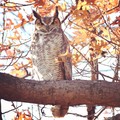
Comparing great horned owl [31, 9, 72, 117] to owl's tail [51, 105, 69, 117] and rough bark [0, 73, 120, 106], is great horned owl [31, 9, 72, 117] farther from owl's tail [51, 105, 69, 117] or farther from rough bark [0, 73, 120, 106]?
rough bark [0, 73, 120, 106]

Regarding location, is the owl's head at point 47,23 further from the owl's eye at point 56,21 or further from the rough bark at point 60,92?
the rough bark at point 60,92

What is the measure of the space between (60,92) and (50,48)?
1.64m

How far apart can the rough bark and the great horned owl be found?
5.12 feet

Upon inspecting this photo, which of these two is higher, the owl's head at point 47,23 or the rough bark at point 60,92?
the owl's head at point 47,23

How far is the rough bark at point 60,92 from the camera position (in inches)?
77.9

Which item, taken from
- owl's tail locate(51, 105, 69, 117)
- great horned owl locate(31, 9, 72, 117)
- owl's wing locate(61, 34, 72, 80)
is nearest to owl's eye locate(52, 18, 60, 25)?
great horned owl locate(31, 9, 72, 117)

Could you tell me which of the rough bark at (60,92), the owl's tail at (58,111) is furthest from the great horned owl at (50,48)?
the rough bark at (60,92)

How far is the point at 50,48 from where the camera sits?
11.8 ft

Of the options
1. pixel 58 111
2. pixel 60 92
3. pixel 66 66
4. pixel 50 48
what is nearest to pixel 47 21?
pixel 50 48

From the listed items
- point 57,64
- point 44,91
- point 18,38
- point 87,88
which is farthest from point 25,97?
point 57,64

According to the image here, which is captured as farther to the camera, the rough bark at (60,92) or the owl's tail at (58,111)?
the owl's tail at (58,111)

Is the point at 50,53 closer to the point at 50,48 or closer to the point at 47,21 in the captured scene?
the point at 50,48

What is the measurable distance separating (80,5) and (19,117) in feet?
3.48

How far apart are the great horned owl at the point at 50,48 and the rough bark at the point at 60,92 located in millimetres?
1560
